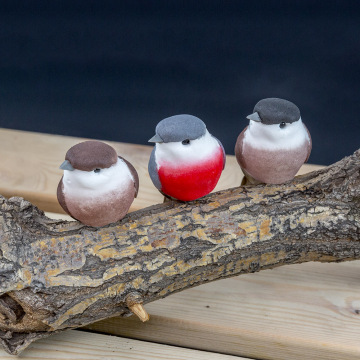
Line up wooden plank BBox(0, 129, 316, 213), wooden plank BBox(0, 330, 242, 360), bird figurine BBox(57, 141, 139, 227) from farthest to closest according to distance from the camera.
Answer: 1. wooden plank BBox(0, 129, 316, 213)
2. wooden plank BBox(0, 330, 242, 360)
3. bird figurine BBox(57, 141, 139, 227)

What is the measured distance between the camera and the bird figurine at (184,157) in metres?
1.08

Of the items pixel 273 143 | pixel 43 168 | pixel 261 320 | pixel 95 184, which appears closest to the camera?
pixel 95 184

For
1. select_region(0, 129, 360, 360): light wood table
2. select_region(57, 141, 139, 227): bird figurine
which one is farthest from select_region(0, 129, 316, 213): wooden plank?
select_region(57, 141, 139, 227): bird figurine

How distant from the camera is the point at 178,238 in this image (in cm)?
115

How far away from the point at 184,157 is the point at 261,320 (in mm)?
423

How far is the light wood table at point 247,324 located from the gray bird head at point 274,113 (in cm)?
42

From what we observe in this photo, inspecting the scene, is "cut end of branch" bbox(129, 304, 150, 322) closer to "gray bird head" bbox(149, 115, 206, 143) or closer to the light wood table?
the light wood table

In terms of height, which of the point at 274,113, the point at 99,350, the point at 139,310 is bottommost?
the point at 99,350

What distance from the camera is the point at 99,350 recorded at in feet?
3.95

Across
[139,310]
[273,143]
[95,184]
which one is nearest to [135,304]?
[139,310]

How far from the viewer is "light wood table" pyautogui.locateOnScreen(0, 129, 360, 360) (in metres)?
1.22

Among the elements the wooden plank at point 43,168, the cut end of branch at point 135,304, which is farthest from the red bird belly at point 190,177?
the wooden plank at point 43,168

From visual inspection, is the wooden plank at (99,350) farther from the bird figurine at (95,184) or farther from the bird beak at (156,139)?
the bird beak at (156,139)

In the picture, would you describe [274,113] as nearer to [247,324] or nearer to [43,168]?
[247,324]
